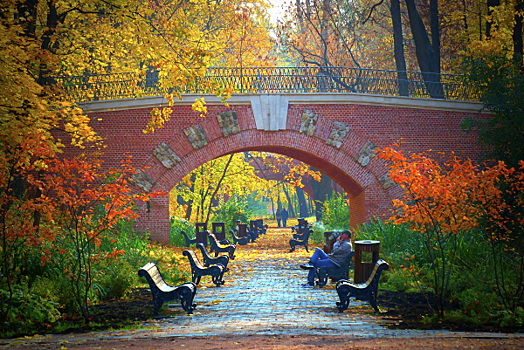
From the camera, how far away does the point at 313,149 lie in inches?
719

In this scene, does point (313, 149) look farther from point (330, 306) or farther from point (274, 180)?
point (274, 180)

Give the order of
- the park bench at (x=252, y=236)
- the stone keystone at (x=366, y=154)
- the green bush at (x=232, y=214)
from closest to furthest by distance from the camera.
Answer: the stone keystone at (x=366, y=154) < the park bench at (x=252, y=236) < the green bush at (x=232, y=214)

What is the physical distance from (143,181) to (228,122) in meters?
3.34

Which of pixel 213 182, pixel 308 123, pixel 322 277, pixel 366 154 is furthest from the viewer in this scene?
pixel 213 182

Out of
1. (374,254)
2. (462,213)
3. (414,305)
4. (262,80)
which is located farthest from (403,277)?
(262,80)

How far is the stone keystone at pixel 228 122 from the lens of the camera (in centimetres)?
1788

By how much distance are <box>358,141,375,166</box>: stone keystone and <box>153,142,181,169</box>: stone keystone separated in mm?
6049

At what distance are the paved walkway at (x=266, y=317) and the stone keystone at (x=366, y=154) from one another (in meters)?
7.17

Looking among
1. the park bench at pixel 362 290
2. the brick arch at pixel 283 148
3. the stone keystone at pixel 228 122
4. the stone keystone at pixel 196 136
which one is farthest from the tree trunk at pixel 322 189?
the park bench at pixel 362 290

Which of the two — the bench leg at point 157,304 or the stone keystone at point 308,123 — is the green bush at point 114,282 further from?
the stone keystone at point 308,123

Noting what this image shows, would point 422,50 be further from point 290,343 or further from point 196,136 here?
point 290,343

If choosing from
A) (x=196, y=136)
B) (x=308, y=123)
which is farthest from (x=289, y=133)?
(x=196, y=136)

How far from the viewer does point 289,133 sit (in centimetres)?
1822

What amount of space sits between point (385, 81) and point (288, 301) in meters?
11.7
